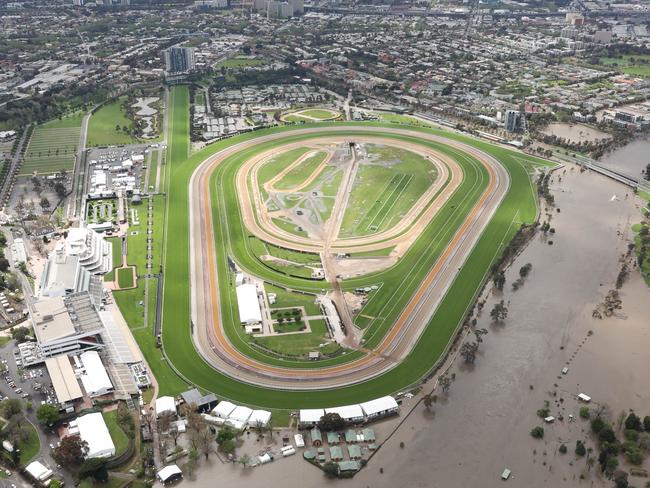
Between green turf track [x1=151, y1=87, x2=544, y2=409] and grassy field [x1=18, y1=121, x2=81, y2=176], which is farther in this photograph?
grassy field [x1=18, y1=121, x2=81, y2=176]

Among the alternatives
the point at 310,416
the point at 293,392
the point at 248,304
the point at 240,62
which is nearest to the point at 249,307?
the point at 248,304

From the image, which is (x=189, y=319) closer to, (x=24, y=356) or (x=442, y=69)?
(x=24, y=356)

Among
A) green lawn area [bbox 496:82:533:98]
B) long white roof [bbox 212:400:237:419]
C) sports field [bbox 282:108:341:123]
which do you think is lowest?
long white roof [bbox 212:400:237:419]

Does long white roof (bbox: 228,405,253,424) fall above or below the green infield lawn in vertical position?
below

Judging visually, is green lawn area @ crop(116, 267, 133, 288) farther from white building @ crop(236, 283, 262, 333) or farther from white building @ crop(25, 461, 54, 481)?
white building @ crop(25, 461, 54, 481)

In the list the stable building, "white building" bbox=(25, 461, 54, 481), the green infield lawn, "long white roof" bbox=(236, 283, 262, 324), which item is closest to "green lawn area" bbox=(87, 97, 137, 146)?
the green infield lawn

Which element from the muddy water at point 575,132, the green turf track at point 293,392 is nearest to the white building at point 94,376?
→ the green turf track at point 293,392
